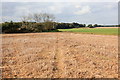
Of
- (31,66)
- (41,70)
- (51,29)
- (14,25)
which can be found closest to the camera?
(41,70)

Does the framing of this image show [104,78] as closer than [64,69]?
Yes

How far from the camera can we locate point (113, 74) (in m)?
3.91

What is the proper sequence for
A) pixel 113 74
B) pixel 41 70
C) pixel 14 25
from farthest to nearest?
pixel 14 25
pixel 41 70
pixel 113 74

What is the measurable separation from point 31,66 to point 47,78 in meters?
1.27

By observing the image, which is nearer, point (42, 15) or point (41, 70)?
point (41, 70)

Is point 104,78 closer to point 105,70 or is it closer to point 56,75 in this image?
point 105,70

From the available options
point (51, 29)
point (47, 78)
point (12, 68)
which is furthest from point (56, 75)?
point (51, 29)

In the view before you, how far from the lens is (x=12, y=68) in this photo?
173 inches

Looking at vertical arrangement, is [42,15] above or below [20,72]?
above

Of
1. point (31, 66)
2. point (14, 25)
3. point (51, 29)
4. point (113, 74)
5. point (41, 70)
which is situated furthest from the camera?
point (51, 29)

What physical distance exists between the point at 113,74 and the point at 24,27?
109 feet

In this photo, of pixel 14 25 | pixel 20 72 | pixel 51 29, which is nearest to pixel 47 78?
pixel 20 72

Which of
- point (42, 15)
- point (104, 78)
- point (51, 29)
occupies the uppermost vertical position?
point (42, 15)

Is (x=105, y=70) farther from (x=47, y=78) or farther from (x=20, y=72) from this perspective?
(x=20, y=72)
